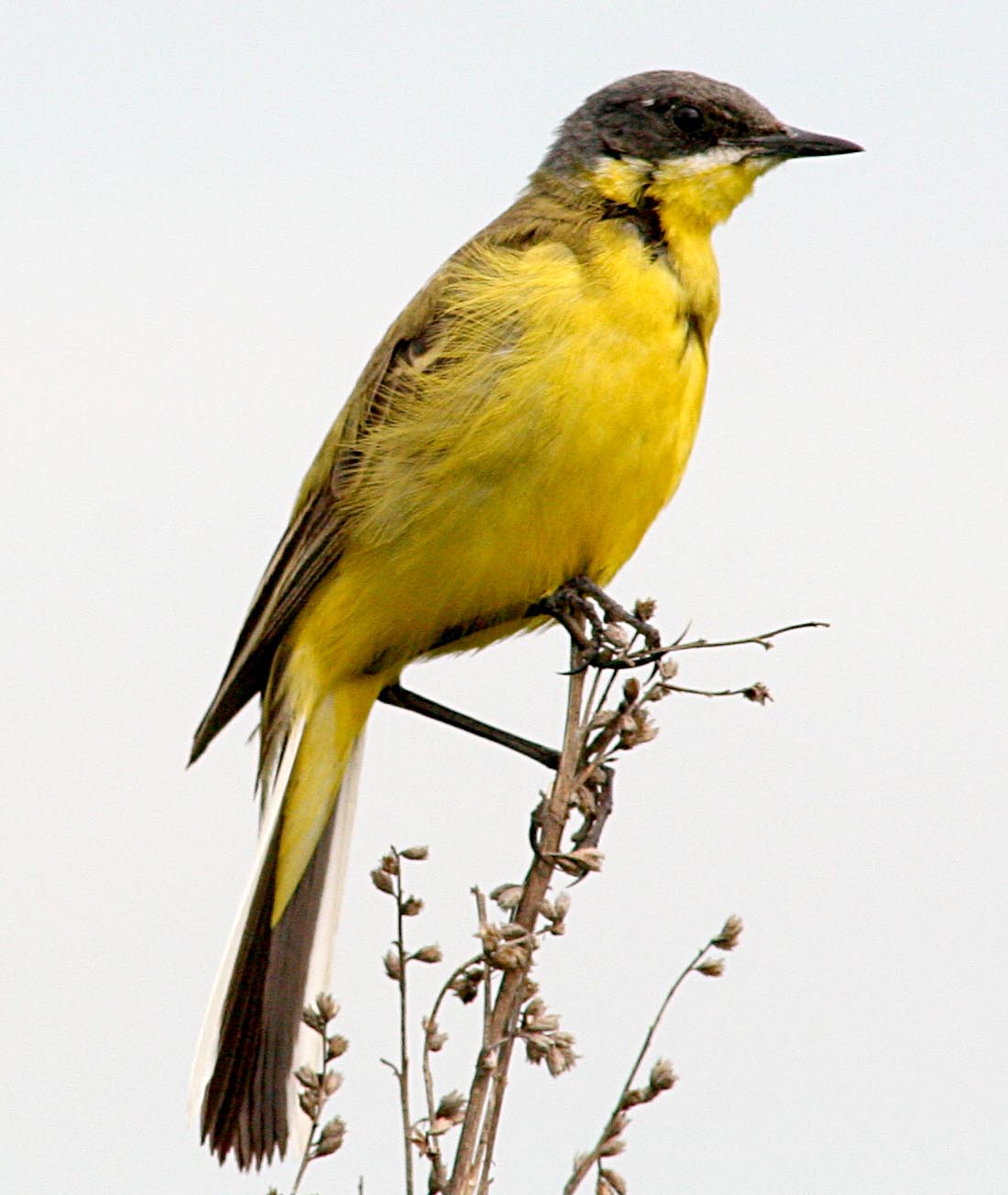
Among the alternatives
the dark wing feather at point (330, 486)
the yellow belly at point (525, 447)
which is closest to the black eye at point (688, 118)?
the dark wing feather at point (330, 486)

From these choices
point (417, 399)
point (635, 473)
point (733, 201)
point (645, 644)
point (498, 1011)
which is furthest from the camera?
point (733, 201)

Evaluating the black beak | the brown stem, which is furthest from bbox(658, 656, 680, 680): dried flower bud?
the black beak

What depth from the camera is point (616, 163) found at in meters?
5.95

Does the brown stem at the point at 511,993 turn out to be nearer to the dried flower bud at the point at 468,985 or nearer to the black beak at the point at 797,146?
the dried flower bud at the point at 468,985

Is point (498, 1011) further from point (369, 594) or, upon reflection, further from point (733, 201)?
point (733, 201)

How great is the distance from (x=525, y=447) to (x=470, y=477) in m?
0.22

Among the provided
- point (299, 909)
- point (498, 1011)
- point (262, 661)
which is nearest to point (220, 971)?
point (299, 909)

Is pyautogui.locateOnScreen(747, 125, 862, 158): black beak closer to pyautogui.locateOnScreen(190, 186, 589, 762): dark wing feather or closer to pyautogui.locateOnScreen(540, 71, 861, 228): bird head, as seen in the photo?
pyautogui.locateOnScreen(540, 71, 861, 228): bird head

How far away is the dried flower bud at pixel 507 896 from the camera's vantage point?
3572 millimetres

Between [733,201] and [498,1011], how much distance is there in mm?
3409

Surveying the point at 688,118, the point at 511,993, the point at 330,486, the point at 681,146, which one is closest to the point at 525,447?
the point at 330,486

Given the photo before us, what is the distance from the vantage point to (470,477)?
205 inches

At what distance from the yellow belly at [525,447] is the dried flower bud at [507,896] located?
1.68 meters

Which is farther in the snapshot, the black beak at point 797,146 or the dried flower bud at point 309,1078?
the black beak at point 797,146
